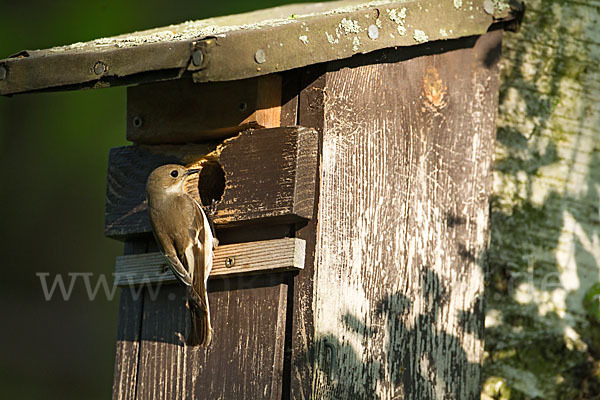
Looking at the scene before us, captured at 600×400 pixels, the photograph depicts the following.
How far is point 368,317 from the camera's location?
Result: 3881 millimetres

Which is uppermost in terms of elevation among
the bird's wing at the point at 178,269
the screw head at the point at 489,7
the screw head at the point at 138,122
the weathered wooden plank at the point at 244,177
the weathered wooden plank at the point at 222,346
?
the screw head at the point at 489,7

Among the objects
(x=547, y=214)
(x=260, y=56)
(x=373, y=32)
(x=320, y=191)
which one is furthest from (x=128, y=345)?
(x=547, y=214)

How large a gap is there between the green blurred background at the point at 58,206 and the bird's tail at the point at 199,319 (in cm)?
535

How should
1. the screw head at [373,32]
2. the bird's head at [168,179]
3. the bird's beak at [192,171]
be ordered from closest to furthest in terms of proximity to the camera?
the screw head at [373,32], the bird's head at [168,179], the bird's beak at [192,171]

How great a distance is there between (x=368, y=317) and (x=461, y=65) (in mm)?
1112

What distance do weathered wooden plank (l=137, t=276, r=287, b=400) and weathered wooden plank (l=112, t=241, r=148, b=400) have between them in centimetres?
4

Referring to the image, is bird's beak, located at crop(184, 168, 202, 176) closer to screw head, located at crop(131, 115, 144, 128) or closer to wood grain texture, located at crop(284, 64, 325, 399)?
screw head, located at crop(131, 115, 144, 128)

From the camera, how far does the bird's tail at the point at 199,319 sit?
3962mm

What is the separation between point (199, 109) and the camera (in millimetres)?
4145

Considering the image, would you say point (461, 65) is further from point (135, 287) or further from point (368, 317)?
point (135, 287)

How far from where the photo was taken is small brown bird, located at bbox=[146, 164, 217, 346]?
3.98 metres

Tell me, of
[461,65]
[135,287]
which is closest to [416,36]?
[461,65]

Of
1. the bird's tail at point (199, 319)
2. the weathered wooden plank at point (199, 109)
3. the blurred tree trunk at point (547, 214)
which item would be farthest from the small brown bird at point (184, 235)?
the blurred tree trunk at point (547, 214)

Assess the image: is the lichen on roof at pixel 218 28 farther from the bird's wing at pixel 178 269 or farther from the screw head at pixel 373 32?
the bird's wing at pixel 178 269
